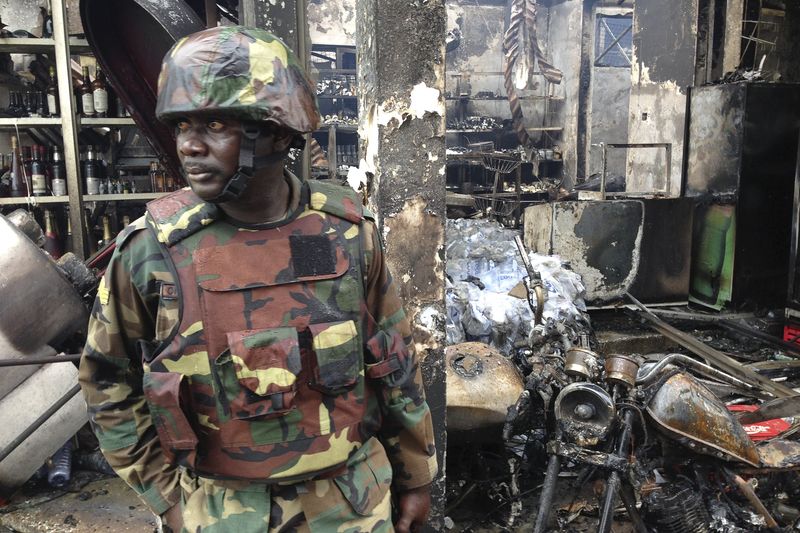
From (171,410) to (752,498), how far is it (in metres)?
2.62

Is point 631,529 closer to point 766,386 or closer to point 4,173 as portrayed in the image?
point 766,386

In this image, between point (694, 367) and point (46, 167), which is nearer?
point (694, 367)

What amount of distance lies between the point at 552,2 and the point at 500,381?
57.0 ft

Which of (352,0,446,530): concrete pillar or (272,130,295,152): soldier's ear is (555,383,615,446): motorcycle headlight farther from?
(272,130,295,152): soldier's ear

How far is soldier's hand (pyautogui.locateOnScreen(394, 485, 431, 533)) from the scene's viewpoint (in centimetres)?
178

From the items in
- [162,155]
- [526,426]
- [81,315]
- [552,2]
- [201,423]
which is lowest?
[526,426]

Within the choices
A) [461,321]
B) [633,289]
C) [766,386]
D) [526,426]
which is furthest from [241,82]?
[633,289]

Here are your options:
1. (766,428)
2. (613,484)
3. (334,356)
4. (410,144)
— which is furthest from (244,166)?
(766,428)

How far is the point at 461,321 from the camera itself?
15.1ft

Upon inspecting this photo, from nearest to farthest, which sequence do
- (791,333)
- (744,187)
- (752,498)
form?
1. (752,498)
2. (791,333)
3. (744,187)

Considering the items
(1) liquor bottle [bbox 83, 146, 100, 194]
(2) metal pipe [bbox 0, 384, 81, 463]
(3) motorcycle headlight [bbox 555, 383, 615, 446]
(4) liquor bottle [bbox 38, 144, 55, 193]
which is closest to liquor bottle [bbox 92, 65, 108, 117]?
(1) liquor bottle [bbox 83, 146, 100, 194]

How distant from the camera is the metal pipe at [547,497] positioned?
8.59 ft

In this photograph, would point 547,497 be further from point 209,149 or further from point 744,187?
point 744,187

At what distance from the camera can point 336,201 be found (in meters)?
1.68
